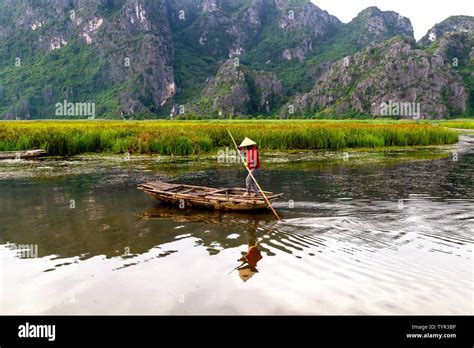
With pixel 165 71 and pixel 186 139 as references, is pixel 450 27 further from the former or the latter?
pixel 186 139

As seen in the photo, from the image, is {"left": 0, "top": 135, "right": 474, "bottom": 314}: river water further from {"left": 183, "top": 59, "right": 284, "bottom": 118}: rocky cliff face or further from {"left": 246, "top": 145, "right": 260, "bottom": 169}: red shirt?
{"left": 183, "top": 59, "right": 284, "bottom": 118}: rocky cliff face

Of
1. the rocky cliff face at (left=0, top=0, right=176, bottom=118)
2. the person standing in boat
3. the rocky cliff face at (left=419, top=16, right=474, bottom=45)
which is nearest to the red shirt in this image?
the person standing in boat

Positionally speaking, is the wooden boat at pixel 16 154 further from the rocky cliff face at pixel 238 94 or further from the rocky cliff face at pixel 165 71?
the rocky cliff face at pixel 238 94

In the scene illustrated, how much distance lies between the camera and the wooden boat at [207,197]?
41.0 ft

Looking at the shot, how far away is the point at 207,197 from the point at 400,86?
4856 inches

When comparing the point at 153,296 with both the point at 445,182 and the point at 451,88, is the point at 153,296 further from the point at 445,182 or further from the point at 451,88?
the point at 451,88

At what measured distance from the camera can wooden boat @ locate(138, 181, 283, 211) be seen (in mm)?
12484

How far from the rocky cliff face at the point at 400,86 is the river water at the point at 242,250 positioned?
363ft

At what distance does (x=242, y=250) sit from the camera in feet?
31.1

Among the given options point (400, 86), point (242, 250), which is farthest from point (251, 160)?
point (400, 86)

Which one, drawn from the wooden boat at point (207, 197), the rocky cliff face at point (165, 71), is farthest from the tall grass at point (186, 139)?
the rocky cliff face at point (165, 71)

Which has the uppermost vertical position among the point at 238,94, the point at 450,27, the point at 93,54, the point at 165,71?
the point at 450,27

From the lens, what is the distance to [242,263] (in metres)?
8.66
